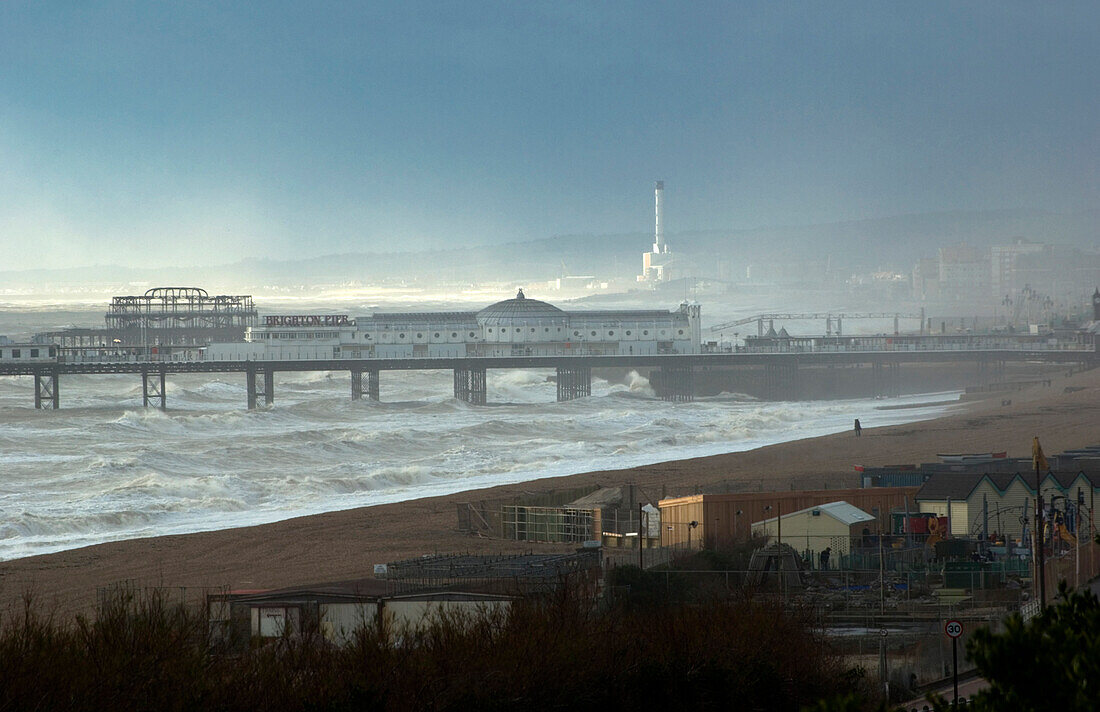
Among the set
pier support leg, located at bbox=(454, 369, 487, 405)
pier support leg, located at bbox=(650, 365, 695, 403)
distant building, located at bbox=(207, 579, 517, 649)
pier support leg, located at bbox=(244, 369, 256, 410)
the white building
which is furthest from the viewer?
pier support leg, located at bbox=(650, 365, 695, 403)

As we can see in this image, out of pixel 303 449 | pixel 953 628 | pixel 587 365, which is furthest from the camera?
pixel 587 365

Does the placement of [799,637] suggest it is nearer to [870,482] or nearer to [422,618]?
[422,618]

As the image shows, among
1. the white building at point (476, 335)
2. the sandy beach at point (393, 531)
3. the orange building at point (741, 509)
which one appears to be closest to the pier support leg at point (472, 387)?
the white building at point (476, 335)

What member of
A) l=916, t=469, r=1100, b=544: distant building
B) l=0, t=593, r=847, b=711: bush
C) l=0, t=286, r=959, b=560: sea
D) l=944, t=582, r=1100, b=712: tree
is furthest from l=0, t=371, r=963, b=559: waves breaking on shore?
l=944, t=582, r=1100, b=712: tree

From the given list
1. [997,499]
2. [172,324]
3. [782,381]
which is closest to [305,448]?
[997,499]

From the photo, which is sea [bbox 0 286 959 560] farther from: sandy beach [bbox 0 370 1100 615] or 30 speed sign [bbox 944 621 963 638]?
30 speed sign [bbox 944 621 963 638]

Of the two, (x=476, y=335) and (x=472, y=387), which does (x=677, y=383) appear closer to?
(x=472, y=387)
